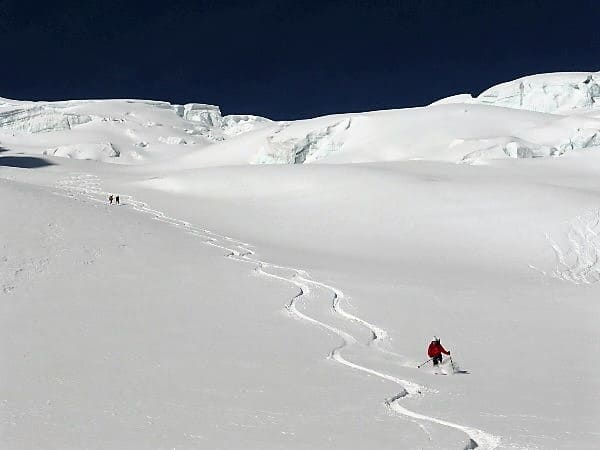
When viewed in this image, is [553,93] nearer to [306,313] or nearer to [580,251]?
[580,251]

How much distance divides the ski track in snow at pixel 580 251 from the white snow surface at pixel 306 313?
5.4 inches

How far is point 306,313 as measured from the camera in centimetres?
1719

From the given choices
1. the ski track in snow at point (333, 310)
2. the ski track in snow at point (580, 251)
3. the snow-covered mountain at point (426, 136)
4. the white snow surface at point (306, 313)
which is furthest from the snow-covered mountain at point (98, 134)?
the ski track in snow at point (580, 251)

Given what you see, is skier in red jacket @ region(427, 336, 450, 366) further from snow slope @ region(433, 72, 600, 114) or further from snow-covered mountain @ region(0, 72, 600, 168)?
snow slope @ region(433, 72, 600, 114)

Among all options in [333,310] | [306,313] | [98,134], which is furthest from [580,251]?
[98,134]

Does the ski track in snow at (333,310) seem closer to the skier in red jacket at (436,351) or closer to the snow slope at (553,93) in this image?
the skier in red jacket at (436,351)

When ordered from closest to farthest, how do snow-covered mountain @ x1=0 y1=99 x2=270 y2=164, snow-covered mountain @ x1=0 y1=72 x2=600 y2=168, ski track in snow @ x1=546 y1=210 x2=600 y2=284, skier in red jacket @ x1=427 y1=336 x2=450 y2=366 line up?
skier in red jacket @ x1=427 y1=336 x2=450 y2=366
ski track in snow @ x1=546 y1=210 x2=600 y2=284
snow-covered mountain @ x1=0 y1=72 x2=600 y2=168
snow-covered mountain @ x1=0 y1=99 x2=270 y2=164

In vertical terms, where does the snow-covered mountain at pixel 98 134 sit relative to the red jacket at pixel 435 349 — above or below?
above

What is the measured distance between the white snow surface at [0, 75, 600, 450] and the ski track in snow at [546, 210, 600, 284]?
137 millimetres

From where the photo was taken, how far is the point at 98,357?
37.4ft

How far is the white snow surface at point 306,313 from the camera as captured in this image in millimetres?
8648

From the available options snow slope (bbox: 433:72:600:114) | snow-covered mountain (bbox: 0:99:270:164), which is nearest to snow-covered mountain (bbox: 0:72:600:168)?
snow slope (bbox: 433:72:600:114)

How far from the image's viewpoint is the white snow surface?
8.65m

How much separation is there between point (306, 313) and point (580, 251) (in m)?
19.4
